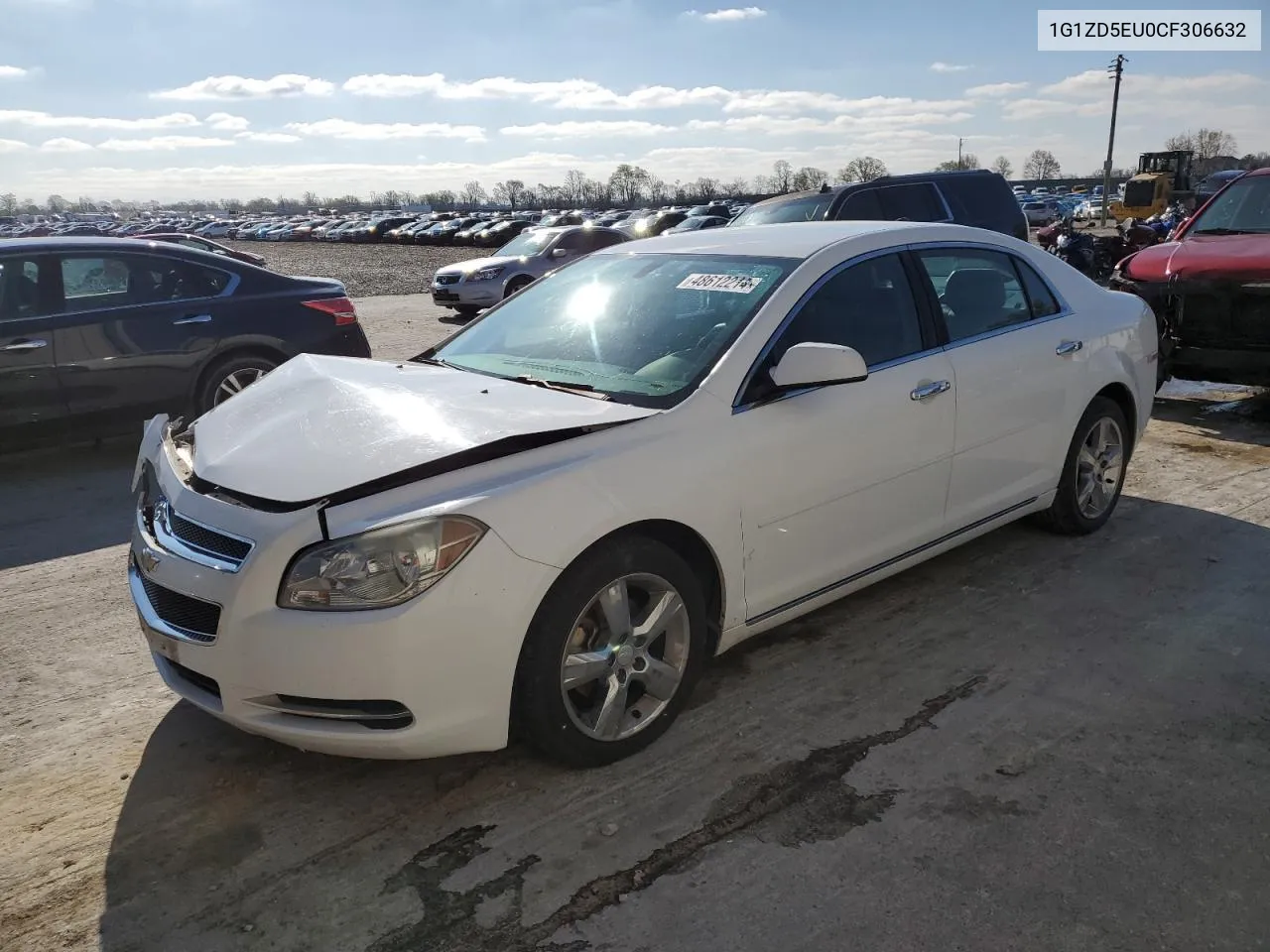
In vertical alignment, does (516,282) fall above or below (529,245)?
below

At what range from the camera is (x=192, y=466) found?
3.19 meters

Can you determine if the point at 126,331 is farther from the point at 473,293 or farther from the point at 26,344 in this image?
the point at 473,293

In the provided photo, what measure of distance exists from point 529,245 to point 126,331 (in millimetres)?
11908

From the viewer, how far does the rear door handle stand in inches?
248

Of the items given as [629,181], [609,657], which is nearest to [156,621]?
[609,657]

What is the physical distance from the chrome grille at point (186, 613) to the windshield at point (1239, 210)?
28.1 ft

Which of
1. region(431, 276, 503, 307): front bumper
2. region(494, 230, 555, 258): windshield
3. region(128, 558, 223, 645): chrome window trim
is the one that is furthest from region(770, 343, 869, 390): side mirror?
region(494, 230, 555, 258): windshield

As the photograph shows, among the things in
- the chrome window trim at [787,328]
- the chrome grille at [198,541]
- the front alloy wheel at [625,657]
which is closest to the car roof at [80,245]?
the chrome grille at [198,541]

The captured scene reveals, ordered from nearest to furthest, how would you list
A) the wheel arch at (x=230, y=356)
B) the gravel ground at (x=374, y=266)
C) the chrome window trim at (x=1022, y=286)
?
the chrome window trim at (x=1022, y=286) → the wheel arch at (x=230, y=356) → the gravel ground at (x=374, y=266)

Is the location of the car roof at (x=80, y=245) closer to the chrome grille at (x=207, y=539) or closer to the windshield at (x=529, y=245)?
the chrome grille at (x=207, y=539)

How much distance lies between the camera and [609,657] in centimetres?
303

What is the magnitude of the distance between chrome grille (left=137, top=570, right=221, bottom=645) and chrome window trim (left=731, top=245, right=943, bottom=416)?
174 centimetres

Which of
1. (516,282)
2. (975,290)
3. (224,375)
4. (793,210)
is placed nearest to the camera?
(975,290)

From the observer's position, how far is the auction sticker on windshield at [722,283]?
3.70 m
